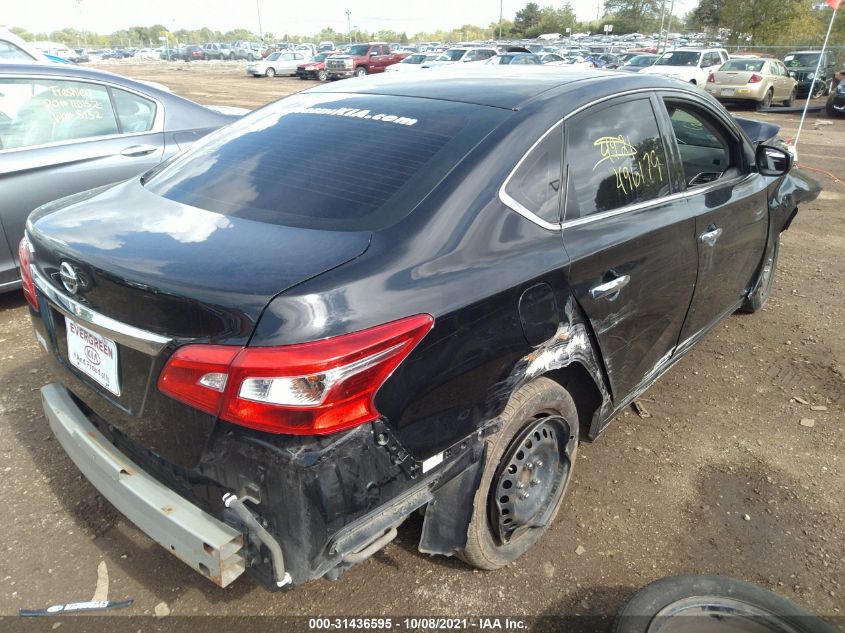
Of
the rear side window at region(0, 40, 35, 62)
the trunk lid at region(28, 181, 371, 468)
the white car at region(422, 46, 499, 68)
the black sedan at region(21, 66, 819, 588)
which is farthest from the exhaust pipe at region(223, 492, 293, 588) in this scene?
the white car at region(422, 46, 499, 68)

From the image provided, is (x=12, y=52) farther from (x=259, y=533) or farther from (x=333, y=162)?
(x=259, y=533)

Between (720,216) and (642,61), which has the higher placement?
(720,216)

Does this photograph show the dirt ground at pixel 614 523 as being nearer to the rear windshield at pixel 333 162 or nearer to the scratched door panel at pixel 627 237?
the scratched door panel at pixel 627 237

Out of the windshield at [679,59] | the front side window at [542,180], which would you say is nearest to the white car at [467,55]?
the windshield at [679,59]

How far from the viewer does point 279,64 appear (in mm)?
35438

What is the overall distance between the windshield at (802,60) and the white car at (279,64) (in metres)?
24.4

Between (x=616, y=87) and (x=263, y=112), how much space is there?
62.0 inches

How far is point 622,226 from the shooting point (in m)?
2.48

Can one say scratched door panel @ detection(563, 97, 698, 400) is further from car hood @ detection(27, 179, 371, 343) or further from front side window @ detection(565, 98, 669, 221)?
car hood @ detection(27, 179, 371, 343)

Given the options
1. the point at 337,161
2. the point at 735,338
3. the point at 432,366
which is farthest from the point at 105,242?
the point at 735,338

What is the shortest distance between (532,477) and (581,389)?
1.44 ft

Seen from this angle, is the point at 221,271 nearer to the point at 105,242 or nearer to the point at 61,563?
the point at 105,242

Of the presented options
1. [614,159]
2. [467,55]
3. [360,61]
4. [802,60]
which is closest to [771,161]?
[614,159]

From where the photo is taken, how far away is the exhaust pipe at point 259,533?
167 centimetres
